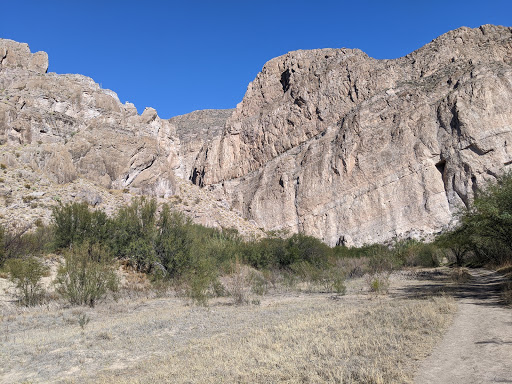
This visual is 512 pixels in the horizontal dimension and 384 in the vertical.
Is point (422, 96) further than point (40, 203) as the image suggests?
Yes

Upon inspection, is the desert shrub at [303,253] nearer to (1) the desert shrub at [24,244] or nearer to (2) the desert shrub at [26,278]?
(1) the desert shrub at [24,244]

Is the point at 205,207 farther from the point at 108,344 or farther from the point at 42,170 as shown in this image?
the point at 108,344

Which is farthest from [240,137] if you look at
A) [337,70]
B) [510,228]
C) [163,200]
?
[510,228]

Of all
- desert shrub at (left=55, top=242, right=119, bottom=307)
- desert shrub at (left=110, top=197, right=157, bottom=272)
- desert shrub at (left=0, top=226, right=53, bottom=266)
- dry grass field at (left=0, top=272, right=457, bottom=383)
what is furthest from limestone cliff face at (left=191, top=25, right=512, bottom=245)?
desert shrub at (left=55, top=242, right=119, bottom=307)

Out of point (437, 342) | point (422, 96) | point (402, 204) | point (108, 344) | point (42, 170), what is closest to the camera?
point (437, 342)

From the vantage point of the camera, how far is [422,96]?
50969 mm

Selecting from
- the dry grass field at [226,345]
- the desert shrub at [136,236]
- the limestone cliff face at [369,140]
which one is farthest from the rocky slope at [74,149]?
the dry grass field at [226,345]

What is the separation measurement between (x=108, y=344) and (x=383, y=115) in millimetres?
53701

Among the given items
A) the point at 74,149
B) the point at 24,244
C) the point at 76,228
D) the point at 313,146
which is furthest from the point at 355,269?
the point at 313,146

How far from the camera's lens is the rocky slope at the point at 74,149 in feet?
103

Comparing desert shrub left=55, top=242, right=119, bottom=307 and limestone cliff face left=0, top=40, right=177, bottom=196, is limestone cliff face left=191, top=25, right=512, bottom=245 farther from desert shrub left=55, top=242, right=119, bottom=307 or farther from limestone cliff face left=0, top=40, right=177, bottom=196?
desert shrub left=55, top=242, right=119, bottom=307

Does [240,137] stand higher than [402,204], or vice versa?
[240,137]

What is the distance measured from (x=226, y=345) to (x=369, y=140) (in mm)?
49904

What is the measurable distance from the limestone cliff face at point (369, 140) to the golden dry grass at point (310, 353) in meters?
39.7
